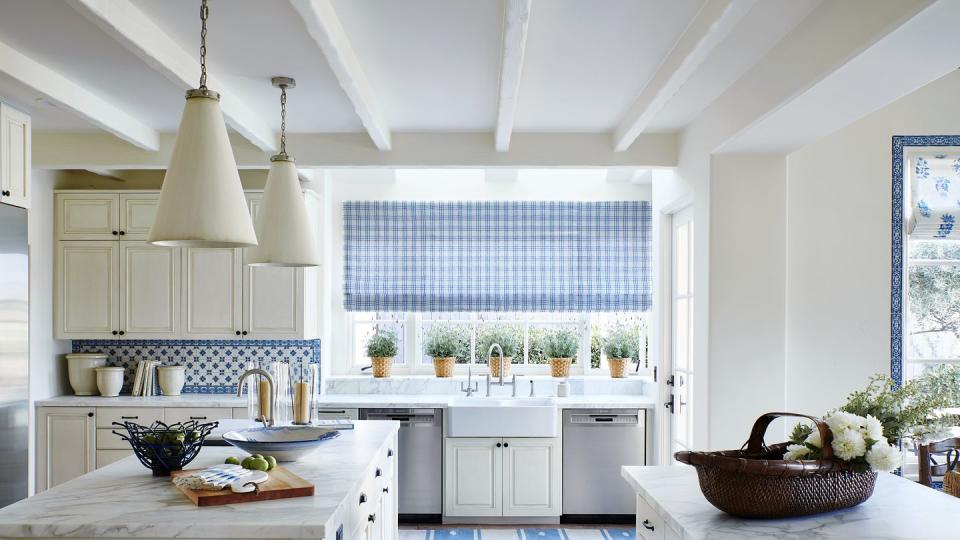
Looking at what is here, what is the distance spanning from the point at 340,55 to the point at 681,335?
3012 mm

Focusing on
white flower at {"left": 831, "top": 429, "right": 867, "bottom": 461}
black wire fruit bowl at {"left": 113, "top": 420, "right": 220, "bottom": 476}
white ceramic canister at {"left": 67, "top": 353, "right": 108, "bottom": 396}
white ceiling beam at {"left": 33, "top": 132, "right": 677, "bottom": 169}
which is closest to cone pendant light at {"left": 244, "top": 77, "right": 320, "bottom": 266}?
black wire fruit bowl at {"left": 113, "top": 420, "right": 220, "bottom": 476}

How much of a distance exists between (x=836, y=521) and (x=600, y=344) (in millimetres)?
3945

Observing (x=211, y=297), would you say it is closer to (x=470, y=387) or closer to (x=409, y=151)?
(x=409, y=151)

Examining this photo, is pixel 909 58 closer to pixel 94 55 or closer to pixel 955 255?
pixel 955 255

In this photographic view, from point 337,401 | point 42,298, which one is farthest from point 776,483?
point 42,298

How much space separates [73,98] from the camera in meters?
3.59

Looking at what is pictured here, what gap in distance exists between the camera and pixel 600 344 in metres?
6.11

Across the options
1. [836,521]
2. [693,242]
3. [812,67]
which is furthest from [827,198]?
[836,521]

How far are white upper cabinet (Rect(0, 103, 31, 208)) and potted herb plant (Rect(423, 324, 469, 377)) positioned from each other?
3057mm

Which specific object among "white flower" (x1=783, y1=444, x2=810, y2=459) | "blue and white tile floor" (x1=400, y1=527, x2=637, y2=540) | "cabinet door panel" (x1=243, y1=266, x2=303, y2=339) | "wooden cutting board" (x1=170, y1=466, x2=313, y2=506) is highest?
"cabinet door panel" (x1=243, y1=266, x2=303, y2=339)

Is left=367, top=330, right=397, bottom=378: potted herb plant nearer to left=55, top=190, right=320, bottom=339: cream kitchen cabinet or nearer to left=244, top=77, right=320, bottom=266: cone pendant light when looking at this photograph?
left=55, top=190, right=320, bottom=339: cream kitchen cabinet

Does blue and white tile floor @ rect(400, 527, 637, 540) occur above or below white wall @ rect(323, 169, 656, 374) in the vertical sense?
below

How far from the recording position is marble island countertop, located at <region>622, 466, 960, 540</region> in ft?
6.73

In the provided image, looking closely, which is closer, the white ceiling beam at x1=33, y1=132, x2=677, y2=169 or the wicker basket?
the wicker basket
